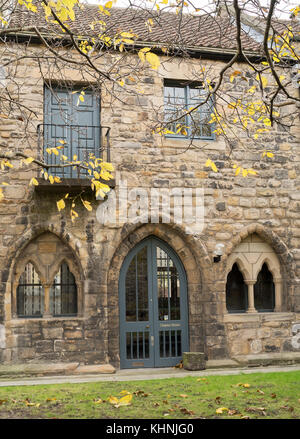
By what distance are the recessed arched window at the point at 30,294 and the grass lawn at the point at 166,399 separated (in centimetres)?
222

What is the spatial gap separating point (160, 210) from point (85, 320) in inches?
100

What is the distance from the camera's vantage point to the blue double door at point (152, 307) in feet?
31.1

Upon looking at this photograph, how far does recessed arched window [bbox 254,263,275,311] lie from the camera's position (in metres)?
10.3

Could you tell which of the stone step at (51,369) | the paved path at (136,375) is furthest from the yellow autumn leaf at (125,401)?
the stone step at (51,369)

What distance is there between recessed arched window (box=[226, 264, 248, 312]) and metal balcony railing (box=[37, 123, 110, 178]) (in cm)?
356

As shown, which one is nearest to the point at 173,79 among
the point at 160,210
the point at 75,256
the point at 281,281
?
the point at 160,210

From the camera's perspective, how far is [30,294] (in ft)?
30.6

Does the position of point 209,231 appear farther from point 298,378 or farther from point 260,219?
point 298,378

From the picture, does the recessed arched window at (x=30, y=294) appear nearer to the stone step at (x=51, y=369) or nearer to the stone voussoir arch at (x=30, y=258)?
the stone voussoir arch at (x=30, y=258)

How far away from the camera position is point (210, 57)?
10359 millimetres

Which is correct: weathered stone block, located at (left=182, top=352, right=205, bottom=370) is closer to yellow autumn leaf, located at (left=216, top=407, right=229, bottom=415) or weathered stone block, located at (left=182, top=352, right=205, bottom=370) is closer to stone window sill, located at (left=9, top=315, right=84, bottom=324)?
stone window sill, located at (left=9, top=315, right=84, bottom=324)

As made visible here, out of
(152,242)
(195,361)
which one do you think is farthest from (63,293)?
(195,361)

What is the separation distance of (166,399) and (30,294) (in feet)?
13.6

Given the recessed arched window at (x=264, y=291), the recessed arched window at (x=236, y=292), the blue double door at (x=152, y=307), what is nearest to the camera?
the blue double door at (x=152, y=307)
